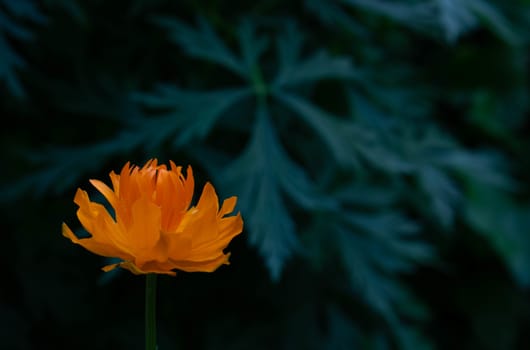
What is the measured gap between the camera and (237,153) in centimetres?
142

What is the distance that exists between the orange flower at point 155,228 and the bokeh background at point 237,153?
707mm

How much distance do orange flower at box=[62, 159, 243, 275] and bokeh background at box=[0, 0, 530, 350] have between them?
0.71m

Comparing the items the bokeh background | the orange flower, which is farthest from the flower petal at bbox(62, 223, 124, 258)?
the bokeh background

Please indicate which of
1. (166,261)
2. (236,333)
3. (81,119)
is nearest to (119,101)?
(81,119)

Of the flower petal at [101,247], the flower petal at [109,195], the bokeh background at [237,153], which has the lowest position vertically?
the flower petal at [101,247]

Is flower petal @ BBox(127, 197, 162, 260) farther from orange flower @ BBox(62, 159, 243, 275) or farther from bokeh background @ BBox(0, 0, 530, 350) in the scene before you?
bokeh background @ BBox(0, 0, 530, 350)

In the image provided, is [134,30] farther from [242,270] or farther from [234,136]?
[242,270]

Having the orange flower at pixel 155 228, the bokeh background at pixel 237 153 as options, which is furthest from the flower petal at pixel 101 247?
the bokeh background at pixel 237 153

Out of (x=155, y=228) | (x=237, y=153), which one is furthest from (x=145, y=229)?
(x=237, y=153)

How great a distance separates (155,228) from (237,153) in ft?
3.53

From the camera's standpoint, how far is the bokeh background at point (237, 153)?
1223mm

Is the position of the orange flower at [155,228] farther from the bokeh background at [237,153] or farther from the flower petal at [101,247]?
the bokeh background at [237,153]

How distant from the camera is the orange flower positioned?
347 millimetres

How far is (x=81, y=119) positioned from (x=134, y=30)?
0.22m
